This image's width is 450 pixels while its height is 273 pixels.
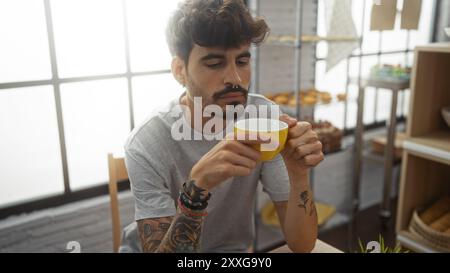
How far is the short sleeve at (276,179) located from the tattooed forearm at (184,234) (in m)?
0.41

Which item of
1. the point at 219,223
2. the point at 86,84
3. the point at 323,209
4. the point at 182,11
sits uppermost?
the point at 182,11

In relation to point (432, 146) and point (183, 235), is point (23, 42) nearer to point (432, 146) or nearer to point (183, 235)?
point (183, 235)

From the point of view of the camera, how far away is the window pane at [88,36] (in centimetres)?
155

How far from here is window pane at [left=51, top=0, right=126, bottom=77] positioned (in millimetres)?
1550

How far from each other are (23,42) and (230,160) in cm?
123

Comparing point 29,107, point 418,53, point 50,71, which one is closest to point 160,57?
point 50,71

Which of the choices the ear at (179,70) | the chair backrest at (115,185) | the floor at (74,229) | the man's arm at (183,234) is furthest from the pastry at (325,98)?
the man's arm at (183,234)

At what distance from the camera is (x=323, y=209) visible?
2.38m

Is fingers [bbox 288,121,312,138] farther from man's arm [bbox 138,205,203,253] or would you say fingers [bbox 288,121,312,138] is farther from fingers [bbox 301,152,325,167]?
man's arm [bbox 138,205,203,253]

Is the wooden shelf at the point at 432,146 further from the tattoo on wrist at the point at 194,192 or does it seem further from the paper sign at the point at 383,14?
the tattoo on wrist at the point at 194,192

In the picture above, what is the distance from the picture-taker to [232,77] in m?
0.78

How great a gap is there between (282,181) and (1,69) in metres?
1.11

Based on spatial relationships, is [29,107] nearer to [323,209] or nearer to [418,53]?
[418,53]
